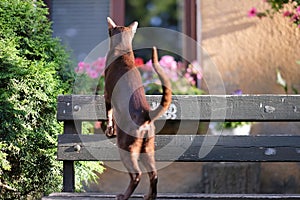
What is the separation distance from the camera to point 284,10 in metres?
5.01

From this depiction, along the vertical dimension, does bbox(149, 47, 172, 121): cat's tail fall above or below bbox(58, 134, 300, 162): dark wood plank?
above

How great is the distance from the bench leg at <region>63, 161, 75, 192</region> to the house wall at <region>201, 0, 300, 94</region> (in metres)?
2.02

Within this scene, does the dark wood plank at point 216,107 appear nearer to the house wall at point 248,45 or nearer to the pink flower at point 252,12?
the pink flower at point 252,12

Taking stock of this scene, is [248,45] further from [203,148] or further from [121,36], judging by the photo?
[121,36]

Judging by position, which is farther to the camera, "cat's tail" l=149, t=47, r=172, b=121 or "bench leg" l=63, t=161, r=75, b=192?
"bench leg" l=63, t=161, r=75, b=192

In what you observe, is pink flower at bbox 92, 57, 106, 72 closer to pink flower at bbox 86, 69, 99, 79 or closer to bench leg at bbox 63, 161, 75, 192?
pink flower at bbox 86, 69, 99, 79

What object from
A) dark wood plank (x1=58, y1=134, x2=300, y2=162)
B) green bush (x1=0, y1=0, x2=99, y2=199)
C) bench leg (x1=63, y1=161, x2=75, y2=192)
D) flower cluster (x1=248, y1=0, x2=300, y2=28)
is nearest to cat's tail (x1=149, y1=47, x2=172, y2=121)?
dark wood plank (x1=58, y1=134, x2=300, y2=162)

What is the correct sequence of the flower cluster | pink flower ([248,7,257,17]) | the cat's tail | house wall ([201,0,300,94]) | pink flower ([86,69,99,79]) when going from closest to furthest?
the cat's tail → the flower cluster → pink flower ([248,7,257,17]) → pink flower ([86,69,99,79]) → house wall ([201,0,300,94])

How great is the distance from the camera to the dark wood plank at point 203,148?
3.41 metres

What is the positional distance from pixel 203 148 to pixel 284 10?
209 centimetres

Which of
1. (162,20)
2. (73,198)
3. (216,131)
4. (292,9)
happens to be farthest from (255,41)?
(162,20)

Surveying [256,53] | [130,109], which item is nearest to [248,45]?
[256,53]

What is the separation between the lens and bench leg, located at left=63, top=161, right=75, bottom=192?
3.41m

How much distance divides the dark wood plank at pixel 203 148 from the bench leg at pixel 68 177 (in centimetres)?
6
